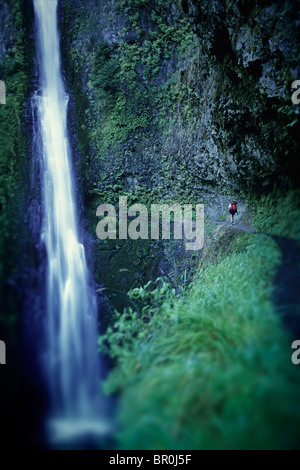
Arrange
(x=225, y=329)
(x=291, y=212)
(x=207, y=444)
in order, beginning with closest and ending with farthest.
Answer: (x=207, y=444), (x=225, y=329), (x=291, y=212)

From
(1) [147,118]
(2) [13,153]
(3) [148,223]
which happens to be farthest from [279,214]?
(2) [13,153]

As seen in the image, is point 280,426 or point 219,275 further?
point 219,275

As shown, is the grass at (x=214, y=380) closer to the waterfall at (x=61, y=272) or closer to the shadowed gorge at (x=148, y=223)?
the shadowed gorge at (x=148, y=223)

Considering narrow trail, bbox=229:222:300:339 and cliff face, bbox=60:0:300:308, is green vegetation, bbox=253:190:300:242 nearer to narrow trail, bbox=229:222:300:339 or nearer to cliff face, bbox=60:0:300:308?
narrow trail, bbox=229:222:300:339

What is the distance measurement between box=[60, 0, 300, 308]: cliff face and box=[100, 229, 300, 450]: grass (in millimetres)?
4161

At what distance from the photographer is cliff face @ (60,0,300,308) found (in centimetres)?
689

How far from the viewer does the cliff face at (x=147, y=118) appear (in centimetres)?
689

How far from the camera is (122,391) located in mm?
2932

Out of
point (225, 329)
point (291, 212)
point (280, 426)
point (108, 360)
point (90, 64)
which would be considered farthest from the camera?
point (90, 64)

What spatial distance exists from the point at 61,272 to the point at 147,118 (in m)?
6.28

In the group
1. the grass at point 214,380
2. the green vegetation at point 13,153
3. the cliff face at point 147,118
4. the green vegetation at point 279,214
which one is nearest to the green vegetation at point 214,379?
the grass at point 214,380

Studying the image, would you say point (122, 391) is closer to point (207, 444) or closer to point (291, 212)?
point (207, 444)
